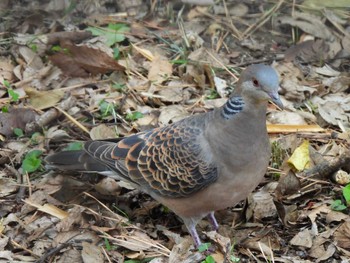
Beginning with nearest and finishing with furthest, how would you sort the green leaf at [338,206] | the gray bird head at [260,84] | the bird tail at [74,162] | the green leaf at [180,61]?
the gray bird head at [260,84] < the green leaf at [338,206] < the bird tail at [74,162] < the green leaf at [180,61]

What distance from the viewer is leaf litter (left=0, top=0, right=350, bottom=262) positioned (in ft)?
15.7

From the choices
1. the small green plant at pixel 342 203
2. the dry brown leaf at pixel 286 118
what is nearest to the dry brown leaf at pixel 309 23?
the dry brown leaf at pixel 286 118

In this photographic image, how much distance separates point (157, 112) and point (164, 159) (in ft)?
3.90

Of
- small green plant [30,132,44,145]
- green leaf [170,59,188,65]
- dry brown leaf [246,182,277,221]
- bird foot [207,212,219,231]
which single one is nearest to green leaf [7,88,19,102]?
small green plant [30,132,44,145]

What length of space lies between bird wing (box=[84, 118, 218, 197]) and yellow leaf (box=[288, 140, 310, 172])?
847mm

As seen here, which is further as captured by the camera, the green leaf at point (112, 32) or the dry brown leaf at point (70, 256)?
the green leaf at point (112, 32)

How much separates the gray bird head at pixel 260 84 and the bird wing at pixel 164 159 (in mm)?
467

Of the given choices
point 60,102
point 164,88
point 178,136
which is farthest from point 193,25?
point 178,136

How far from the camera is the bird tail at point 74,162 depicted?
5203 millimetres

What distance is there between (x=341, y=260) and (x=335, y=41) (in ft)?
9.53

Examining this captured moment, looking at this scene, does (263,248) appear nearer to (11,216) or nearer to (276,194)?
(276,194)

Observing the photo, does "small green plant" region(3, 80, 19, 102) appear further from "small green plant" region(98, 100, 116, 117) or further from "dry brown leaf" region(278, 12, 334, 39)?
"dry brown leaf" region(278, 12, 334, 39)

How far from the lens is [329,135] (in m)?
5.71

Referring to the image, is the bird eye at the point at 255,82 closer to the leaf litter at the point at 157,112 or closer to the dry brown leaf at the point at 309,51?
the leaf litter at the point at 157,112
